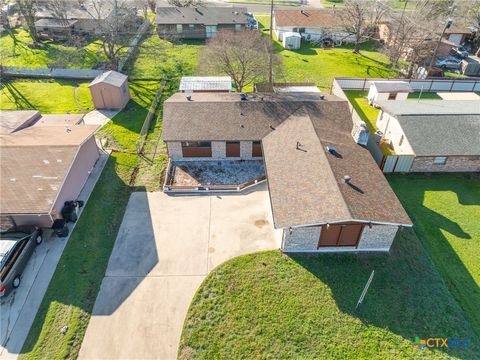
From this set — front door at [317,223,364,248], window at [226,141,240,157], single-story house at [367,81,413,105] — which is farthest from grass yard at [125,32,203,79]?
front door at [317,223,364,248]

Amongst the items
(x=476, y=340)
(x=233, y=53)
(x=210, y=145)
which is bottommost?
(x=476, y=340)

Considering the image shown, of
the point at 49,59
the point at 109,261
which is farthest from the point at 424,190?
the point at 49,59

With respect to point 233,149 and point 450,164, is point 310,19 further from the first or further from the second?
point 233,149

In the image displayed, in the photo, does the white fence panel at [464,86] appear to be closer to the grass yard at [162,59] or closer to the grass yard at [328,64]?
the grass yard at [328,64]

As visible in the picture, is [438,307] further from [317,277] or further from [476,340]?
[317,277]

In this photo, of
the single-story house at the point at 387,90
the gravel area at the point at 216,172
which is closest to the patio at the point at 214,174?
the gravel area at the point at 216,172

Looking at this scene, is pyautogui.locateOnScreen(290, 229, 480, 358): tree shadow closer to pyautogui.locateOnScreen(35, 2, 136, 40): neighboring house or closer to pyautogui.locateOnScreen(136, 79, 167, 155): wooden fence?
pyautogui.locateOnScreen(136, 79, 167, 155): wooden fence

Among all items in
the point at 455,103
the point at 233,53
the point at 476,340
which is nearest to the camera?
the point at 476,340
